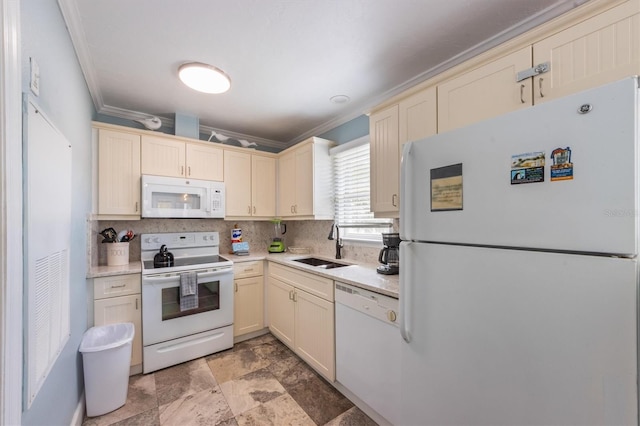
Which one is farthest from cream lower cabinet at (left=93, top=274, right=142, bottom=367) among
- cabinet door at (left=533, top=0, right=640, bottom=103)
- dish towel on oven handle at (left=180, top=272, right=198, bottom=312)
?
cabinet door at (left=533, top=0, right=640, bottom=103)

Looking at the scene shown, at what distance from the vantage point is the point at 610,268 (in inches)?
28.9

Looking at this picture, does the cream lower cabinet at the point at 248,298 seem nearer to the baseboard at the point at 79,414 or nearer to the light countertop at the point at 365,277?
the light countertop at the point at 365,277

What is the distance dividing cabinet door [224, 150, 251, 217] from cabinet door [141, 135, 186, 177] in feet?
1.63

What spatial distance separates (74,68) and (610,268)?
286 cm

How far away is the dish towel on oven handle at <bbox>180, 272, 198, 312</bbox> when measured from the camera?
237 cm

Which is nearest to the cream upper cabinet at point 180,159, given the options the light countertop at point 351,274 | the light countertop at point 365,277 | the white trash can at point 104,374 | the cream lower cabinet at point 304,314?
the light countertop at point 351,274

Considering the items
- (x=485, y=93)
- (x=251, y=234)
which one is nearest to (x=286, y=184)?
(x=251, y=234)

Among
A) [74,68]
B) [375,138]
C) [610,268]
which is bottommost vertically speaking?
[610,268]

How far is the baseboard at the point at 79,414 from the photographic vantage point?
1.61 m

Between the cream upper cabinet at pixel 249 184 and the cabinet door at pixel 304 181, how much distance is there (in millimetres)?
492

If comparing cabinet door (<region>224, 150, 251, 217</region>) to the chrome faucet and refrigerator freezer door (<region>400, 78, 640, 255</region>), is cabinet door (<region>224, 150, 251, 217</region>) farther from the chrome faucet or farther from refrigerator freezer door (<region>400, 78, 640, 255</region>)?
refrigerator freezer door (<region>400, 78, 640, 255</region>)

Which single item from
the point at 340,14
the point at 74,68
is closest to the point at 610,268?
the point at 340,14

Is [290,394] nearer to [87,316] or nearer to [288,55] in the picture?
[87,316]

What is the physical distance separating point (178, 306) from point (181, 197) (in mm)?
1140
